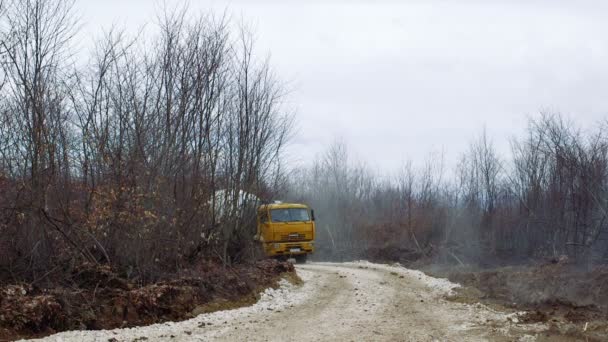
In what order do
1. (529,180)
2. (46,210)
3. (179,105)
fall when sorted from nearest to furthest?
(46,210) → (179,105) → (529,180)

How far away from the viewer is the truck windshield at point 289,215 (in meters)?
27.9

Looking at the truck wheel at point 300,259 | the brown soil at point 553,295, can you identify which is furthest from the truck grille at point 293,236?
the brown soil at point 553,295

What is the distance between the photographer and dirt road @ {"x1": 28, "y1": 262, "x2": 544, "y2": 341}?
404 inches

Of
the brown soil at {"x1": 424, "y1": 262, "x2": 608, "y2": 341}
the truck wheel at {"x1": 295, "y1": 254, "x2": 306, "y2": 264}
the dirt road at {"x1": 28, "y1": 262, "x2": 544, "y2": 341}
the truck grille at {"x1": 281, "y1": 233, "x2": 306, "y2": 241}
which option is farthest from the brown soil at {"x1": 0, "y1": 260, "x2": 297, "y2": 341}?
the truck wheel at {"x1": 295, "y1": 254, "x2": 306, "y2": 264}

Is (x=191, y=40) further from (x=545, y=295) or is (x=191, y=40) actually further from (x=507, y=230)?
(x=507, y=230)

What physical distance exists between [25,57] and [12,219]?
3414 millimetres

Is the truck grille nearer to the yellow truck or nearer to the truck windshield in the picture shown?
the yellow truck

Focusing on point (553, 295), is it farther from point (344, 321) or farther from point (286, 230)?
point (286, 230)

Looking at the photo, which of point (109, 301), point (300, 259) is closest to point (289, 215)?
point (300, 259)

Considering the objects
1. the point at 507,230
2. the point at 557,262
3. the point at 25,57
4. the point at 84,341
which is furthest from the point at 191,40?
the point at 507,230

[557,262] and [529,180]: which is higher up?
[529,180]

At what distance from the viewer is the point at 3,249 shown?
11.4 metres

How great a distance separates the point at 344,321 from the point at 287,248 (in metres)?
16.3

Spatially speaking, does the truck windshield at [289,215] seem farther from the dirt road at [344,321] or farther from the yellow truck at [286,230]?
the dirt road at [344,321]
